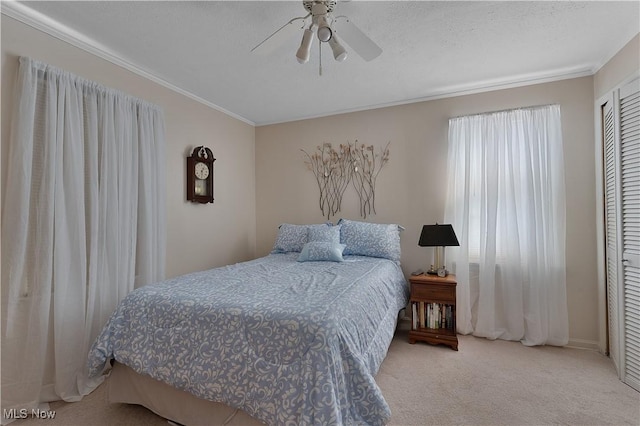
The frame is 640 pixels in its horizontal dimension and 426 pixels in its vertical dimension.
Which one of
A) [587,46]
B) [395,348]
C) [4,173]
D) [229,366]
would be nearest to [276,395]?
[229,366]

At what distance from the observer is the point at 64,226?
2.09 m

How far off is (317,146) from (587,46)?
274 cm

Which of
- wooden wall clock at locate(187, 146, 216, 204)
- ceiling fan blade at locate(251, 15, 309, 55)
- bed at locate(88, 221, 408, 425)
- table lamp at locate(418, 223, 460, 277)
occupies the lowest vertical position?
bed at locate(88, 221, 408, 425)

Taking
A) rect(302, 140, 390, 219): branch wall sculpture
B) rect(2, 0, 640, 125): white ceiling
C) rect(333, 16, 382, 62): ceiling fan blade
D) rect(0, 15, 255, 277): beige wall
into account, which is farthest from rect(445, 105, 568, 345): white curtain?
rect(0, 15, 255, 277): beige wall

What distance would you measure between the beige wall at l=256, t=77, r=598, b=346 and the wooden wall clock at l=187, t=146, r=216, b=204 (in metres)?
0.96

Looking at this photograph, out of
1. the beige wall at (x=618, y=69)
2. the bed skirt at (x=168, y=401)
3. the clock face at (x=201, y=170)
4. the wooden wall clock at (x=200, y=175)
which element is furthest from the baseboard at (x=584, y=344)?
the clock face at (x=201, y=170)

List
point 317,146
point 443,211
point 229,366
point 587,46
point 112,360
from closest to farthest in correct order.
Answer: point 229,366, point 112,360, point 587,46, point 443,211, point 317,146

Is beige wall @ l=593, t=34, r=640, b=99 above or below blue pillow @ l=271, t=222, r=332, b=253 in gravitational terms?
above

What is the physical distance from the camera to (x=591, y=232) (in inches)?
108

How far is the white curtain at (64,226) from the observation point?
74.2 inches

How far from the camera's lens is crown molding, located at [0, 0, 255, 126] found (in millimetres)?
1886

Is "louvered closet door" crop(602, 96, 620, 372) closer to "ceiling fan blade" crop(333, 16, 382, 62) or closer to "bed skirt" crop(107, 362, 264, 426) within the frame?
"ceiling fan blade" crop(333, 16, 382, 62)

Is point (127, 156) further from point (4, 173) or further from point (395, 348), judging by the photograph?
point (395, 348)

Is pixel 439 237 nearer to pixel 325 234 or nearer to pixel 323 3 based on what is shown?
pixel 325 234
